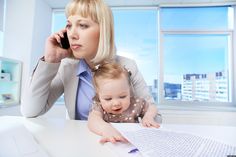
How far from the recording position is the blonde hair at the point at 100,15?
0.78 metres

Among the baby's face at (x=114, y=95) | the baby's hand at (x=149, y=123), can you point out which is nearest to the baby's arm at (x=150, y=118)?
the baby's hand at (x=149, y=123)

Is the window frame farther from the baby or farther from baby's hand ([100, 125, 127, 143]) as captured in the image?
baby's hand ([100, 125, 127, 143])

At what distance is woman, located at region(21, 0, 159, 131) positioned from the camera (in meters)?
0.75

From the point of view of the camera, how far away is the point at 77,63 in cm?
93

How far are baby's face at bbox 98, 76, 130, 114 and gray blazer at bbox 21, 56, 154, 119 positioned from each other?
0.17 meters

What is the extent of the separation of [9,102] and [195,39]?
114 inches

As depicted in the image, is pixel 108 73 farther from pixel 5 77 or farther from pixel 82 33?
pixel 5 77

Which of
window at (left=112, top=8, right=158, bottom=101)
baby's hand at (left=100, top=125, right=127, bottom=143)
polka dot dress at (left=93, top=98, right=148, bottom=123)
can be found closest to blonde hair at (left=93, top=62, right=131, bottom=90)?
polka dot dress at (left=93, top=98, right=148, bottom=123)

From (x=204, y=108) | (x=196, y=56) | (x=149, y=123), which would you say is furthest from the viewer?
(x=196, y=56)

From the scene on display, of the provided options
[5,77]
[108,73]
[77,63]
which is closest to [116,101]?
[108,73]

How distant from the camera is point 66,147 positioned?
394mm

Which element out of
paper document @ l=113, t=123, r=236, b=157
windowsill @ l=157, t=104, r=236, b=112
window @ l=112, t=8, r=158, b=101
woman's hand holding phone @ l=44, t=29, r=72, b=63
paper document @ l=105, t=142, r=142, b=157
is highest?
window @ l=112, t=8, r=158, b=101

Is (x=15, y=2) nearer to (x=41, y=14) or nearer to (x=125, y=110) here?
(x=41, y=14)

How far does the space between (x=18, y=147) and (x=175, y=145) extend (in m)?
0.34
